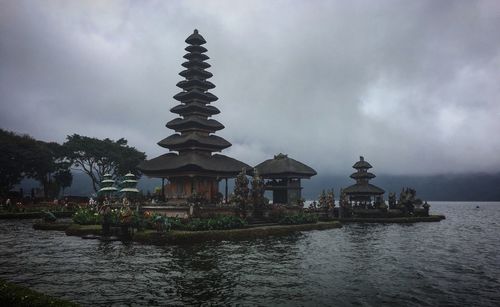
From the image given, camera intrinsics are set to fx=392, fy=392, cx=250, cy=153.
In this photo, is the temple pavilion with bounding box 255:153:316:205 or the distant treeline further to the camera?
the distant treeline

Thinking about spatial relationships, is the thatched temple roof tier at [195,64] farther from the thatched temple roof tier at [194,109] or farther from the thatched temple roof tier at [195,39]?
the thatched temple roof tier at [194,109]

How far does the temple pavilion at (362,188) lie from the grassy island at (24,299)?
210ft

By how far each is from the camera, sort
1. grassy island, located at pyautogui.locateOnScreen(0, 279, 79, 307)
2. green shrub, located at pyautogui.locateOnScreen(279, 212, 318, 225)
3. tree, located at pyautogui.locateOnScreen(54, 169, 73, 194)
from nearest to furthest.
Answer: grassy island, located at pyautogui.locateOnScreen(0, 279, 79, 307)
green shrub, located at pyautogui.locateOnScreen(279, 212, 318, 225)
tree, located at pyautogui.locateOnScreen(54, 169, 73, 194)

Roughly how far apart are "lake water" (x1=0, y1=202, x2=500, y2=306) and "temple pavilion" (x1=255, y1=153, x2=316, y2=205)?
21.9 meters

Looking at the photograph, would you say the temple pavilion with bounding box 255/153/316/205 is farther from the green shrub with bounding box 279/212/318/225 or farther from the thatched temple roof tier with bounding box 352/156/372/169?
the thatched temple roof tier with bounding box 352/156/372/169

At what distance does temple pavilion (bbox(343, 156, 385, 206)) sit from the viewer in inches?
2810

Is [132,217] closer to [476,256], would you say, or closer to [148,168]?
[148,168]

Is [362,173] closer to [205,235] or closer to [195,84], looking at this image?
[195,84]

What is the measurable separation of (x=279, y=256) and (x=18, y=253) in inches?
692

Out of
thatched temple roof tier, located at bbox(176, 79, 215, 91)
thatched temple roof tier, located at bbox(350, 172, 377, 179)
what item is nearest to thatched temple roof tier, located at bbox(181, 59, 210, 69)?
thatched temple roof tier, located at bbox(176, 79, 215, 91)

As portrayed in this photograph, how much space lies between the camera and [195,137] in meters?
50.3

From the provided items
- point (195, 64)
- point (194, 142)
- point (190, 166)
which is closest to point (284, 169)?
point (194, 142)

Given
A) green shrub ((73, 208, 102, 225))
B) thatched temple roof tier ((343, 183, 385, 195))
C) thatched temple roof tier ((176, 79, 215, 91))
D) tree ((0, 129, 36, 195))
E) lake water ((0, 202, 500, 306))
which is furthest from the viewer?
thatched temple roof tier ((343, 183, 385, 195))


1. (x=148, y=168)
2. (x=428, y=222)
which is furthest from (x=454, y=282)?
(x=428, y=222)
